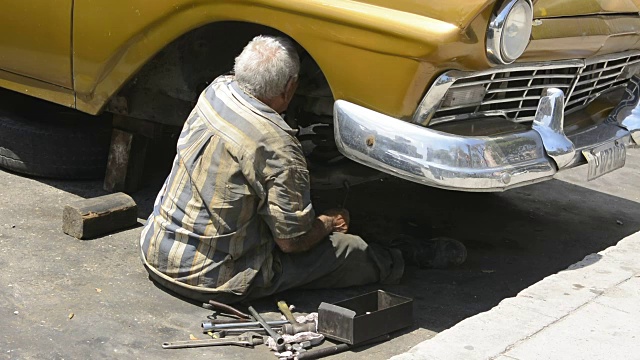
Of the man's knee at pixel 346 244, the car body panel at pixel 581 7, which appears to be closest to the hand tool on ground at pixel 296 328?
the man's knee at pixel 346 244

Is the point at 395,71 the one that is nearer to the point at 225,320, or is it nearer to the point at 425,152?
the point at 425,152

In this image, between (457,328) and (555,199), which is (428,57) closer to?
(457,328)

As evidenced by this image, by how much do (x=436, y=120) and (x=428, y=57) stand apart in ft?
0.99

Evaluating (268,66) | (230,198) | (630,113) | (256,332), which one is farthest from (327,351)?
(630,113)

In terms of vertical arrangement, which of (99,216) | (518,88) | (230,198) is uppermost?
(518,88)

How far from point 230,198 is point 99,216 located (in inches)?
35.4

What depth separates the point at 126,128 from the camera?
4812mm

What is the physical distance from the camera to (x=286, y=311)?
3754 millimetres

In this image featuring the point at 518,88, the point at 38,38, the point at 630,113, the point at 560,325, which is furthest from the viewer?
the point at 630,113

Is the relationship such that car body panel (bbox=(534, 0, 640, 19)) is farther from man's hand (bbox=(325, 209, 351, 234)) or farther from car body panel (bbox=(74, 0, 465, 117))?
man's hand (bbox=(325, 209, 351, 234))

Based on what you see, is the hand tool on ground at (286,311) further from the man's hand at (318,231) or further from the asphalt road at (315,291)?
the man's hand at (318,231)

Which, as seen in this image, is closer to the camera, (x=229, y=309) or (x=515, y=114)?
(x=229, y=309)

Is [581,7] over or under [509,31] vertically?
over

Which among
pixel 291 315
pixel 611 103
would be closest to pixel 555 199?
pixel 611 103
